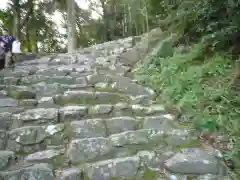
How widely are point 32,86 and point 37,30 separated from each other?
11.5 meters

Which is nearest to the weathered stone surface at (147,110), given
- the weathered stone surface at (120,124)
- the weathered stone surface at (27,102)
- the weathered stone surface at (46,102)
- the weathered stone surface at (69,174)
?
the weathered stone surface at (120,124)

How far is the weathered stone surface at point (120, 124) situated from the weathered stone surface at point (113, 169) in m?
0.54

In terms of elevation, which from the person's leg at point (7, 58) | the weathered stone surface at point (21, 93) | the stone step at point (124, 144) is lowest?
the stone step at point (124, 144)

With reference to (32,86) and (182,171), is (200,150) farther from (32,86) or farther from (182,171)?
(32,86)

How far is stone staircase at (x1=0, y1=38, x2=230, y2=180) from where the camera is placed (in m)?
1.95

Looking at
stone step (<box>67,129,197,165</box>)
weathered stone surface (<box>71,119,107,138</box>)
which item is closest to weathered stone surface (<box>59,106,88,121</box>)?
weathered stone surface (<box>71,119,107,138</box>)

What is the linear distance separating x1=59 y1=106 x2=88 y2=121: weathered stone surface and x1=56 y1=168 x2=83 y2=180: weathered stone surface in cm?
90

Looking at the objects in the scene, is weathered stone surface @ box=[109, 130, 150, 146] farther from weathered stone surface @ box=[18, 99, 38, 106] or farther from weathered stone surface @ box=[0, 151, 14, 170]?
weathered stone surface @ box=[18, 99, 38, 106]

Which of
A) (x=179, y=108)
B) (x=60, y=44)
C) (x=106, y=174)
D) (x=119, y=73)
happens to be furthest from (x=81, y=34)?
(x=106, y=174)

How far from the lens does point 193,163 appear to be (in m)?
1.99

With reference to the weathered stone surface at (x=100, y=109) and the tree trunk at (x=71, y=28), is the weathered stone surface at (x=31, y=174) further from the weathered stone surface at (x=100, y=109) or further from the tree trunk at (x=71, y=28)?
the tree trunk at (x=71, y=28)

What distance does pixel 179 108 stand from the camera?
9.64 feet

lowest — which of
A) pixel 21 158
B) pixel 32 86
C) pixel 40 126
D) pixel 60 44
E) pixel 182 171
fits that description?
pixel 182 171

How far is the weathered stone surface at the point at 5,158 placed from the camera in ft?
6.47
